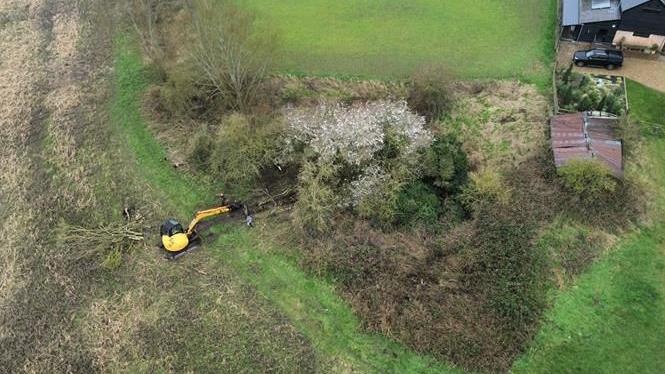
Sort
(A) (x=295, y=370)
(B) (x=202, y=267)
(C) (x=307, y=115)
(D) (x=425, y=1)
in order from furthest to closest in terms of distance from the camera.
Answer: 1. (D) (x=425, y=1)
2. (C) (x=307, y=115)
3. (B) (x=202, y=267)
4. (A) (x=295, y=370)

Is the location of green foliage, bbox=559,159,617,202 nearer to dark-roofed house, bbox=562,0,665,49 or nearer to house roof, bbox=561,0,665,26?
dark-roofed house, bbox=562,0,665,49

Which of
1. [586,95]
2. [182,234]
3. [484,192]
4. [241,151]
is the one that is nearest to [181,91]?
[241,151]

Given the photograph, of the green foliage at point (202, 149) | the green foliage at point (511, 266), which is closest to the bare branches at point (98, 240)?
the green foliage at point (202, 149)

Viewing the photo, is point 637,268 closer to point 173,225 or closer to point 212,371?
point 212,371

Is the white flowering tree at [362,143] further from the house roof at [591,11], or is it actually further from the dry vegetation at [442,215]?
the house roof at [591,11]

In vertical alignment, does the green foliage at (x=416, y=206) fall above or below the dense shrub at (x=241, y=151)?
below

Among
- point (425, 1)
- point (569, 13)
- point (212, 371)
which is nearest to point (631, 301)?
point (212, 371)

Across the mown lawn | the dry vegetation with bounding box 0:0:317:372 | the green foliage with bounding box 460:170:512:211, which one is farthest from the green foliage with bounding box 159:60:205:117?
the mown lawn

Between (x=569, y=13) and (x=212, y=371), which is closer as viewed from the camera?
(x=212, y=371)

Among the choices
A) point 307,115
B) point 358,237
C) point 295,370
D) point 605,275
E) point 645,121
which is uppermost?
point 307,115
